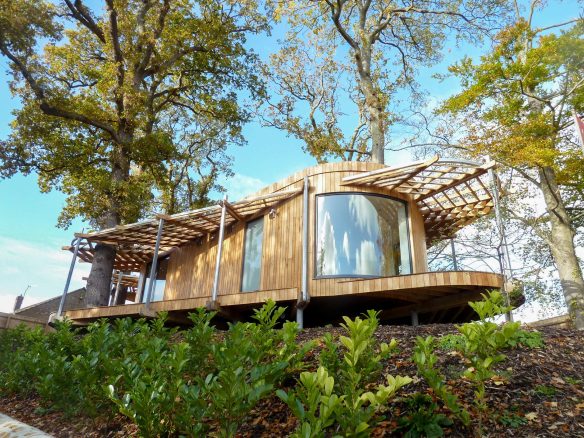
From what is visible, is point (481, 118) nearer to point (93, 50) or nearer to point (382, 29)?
point (382, 29)

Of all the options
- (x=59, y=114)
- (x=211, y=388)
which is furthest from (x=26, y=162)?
(x=211, y=388)

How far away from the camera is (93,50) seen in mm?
15570

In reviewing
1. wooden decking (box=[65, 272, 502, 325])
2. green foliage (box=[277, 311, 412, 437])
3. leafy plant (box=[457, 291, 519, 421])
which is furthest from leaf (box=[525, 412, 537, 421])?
wooden decking (box=[65, 272, 502, 325])

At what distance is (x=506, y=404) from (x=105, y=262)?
1130 cm

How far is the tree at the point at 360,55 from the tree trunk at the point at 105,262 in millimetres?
7874

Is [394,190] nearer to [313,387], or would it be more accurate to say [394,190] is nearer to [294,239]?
[294,239]

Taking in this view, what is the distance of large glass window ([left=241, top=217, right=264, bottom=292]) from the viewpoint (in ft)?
31.2

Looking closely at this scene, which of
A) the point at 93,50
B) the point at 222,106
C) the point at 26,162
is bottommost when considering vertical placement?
the point at 26,162

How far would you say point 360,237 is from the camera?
27.8ft

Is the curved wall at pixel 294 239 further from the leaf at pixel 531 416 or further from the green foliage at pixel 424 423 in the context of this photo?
the green foliage at pixel 424 423

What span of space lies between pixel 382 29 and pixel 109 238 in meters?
12.3

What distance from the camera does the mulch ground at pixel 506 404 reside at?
2.73 metres

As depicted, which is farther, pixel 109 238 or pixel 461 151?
pixel 461 151

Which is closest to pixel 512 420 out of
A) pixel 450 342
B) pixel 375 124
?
pixel 450 342
